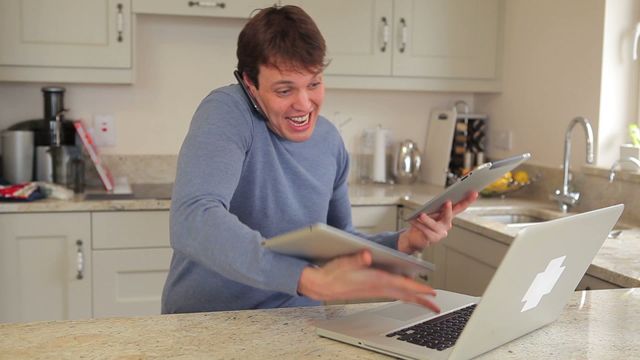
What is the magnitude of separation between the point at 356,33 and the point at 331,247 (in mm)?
2420

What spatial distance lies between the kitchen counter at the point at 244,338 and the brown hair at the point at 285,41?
1.53ft

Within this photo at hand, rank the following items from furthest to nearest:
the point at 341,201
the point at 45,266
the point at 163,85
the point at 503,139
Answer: the point at 503,139
the point at 163,85
the point at 45,266
the point at 341,201

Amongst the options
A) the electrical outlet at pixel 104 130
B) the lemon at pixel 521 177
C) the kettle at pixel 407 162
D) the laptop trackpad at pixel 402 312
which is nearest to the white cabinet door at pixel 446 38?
the kettle at pixel 407 162

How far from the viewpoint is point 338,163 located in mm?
1751

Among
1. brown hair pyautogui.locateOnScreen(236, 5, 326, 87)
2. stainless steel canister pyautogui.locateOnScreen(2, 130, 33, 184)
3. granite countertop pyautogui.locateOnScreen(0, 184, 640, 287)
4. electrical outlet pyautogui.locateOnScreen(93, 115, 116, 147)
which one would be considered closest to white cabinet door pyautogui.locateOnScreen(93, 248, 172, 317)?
granite countertop pyautogui.locateOnScreen(0, 184, 640, 287)

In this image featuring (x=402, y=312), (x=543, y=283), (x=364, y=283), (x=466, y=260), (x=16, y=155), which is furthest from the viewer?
(x=16, y=155)

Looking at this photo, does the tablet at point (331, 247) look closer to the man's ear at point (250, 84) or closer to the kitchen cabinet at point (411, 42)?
the man's ear at point (250, 84)

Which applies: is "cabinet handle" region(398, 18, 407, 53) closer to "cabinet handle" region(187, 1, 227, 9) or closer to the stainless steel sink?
"cabinet handle" region(187, 1, 227, 9)

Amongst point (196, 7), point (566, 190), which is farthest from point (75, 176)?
point (566, 190)

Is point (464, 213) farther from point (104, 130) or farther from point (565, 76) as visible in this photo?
point (104, 130)

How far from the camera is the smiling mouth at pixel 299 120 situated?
5.01ft

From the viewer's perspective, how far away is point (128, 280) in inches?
118

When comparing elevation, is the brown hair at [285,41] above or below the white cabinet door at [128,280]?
above

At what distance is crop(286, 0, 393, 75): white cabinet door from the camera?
3328 mm
